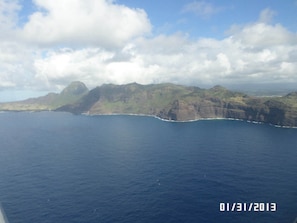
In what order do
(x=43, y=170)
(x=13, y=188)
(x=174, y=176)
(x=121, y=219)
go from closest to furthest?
Answer: (x=121, y=219)
(x=13, y=188)
(x=174, y=176)
(x=43, y=170)

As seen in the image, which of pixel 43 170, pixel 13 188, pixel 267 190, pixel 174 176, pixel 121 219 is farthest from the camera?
pixel 43 170

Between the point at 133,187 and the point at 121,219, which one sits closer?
the point at 121,219

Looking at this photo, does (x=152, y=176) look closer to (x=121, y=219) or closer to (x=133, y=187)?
(x=133, y=187)

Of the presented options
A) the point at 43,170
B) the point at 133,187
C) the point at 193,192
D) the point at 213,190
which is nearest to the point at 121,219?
the point at 133,187

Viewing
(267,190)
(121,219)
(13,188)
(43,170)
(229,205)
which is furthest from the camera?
(43,170)

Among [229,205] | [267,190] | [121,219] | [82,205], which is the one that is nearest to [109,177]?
[82,205]

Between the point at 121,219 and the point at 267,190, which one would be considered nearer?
the point at 121,219

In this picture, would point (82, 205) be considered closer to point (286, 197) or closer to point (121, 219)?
point (121, 219)

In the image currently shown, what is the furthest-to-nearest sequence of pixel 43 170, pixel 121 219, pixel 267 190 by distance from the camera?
pixel 43 170 → pixel 267 190 → pixel 121 219
